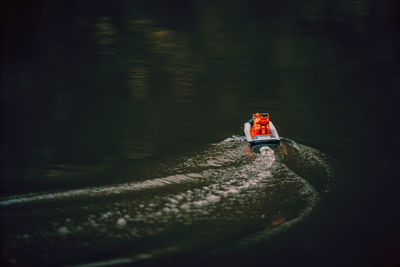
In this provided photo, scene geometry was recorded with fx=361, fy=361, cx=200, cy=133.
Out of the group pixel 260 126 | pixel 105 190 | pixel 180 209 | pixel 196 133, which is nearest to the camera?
pixel 180 209

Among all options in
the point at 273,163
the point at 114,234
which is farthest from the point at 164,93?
the point at 114,234

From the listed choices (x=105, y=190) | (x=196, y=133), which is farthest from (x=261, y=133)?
(x=105, y=190)

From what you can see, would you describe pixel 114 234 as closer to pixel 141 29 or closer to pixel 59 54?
pixel 59 54

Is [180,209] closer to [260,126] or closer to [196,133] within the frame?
[260,126]

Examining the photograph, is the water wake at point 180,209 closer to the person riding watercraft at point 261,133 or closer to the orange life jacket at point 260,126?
the person riding watercraft at point 261,133

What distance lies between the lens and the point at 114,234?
2.14 m

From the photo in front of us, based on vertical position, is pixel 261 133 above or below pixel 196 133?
above

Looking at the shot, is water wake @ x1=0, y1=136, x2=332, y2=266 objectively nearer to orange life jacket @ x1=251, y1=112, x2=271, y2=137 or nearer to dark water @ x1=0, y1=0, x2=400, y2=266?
dark water @ x1=0, y1=0, x2=400, y2=266

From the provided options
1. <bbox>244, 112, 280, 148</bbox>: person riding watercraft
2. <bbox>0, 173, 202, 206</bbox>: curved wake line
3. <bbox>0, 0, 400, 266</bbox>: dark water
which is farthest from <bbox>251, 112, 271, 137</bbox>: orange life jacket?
<bbox>0, 173, 202, 206</bbox>: curved wake line

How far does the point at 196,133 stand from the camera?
13.5ft

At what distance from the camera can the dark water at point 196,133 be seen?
7.14 feet

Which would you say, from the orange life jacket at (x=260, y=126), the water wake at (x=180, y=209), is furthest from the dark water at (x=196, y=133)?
the orange life jacket at (x=260, y=126)

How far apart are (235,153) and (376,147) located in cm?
170

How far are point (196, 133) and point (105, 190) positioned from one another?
1677 millimetres
